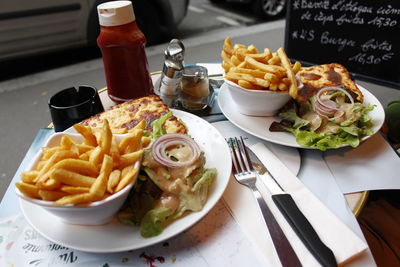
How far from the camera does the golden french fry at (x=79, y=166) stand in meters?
0.91

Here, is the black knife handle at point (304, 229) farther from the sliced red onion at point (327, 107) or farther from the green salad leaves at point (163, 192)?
the sliced red onion at point (327, 107)

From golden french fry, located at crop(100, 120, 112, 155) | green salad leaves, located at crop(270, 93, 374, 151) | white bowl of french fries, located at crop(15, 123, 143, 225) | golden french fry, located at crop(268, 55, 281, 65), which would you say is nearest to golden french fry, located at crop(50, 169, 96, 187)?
white bowl of french fries, located at crop(15, 123, 143, 225)

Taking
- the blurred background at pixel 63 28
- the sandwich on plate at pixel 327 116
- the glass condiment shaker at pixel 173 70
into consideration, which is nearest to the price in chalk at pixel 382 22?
the sandwich on plate at pixel 327 116

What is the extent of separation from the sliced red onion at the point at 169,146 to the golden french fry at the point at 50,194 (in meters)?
0.33

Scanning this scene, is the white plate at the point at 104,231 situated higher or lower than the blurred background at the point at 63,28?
higher

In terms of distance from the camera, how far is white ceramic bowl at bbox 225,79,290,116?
147 cm

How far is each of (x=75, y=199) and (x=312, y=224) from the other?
30.5 inches

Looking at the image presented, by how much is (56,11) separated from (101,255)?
172 inches

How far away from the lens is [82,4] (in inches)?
179

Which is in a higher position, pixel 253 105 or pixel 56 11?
pixel 253 105

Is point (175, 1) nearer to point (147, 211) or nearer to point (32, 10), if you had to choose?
point (32, 10)

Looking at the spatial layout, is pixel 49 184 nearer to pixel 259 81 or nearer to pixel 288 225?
pixel 288 225

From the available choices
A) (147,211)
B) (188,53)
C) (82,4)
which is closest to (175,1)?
(188,53)

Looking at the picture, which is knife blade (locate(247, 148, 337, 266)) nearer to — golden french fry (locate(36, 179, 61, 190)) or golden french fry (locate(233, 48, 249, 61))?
golden french fry (locate(233, 48, 249, 61))
